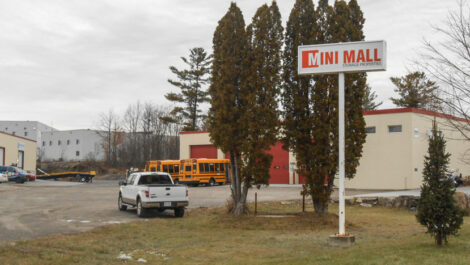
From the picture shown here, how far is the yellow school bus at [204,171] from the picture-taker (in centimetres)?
4300

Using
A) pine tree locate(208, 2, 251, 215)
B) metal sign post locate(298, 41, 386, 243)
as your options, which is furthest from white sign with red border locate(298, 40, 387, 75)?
pine tree locate(208, 2, 251, 215)

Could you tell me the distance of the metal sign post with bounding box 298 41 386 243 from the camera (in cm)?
1202

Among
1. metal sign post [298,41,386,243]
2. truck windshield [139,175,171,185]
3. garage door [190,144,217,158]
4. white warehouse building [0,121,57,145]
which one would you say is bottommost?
truck windshield [139,175,171,185]

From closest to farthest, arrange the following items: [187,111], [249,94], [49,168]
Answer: [249,94]
[187,111]
[49,168]

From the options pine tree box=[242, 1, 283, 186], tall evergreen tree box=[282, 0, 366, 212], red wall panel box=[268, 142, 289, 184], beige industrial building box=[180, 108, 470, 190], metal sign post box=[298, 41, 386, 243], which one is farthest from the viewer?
red wall panel box=[268, 142, 289, 184]

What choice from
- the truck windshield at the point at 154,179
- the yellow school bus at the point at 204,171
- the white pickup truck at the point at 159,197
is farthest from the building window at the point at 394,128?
the white pickup truck at the point at 159,197

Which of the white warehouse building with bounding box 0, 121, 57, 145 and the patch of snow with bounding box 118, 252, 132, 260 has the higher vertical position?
the white warehouse building with bounding box 0, 121, 57, 145

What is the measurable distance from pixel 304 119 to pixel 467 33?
5543 mm

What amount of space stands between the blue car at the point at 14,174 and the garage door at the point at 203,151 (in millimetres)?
18503

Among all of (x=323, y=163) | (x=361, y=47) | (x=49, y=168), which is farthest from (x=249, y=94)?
(x=49, y=168)

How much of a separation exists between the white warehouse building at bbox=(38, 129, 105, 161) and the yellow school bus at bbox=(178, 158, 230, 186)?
54199mm

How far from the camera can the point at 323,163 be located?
15391 millimetres

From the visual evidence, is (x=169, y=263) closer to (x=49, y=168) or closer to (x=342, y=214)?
(x=342, y=214)

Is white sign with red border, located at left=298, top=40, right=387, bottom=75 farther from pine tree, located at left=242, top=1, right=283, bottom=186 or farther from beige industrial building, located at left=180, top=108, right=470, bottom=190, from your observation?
beige industrial building, located at left=180, top=108, right=470, bottom=190
